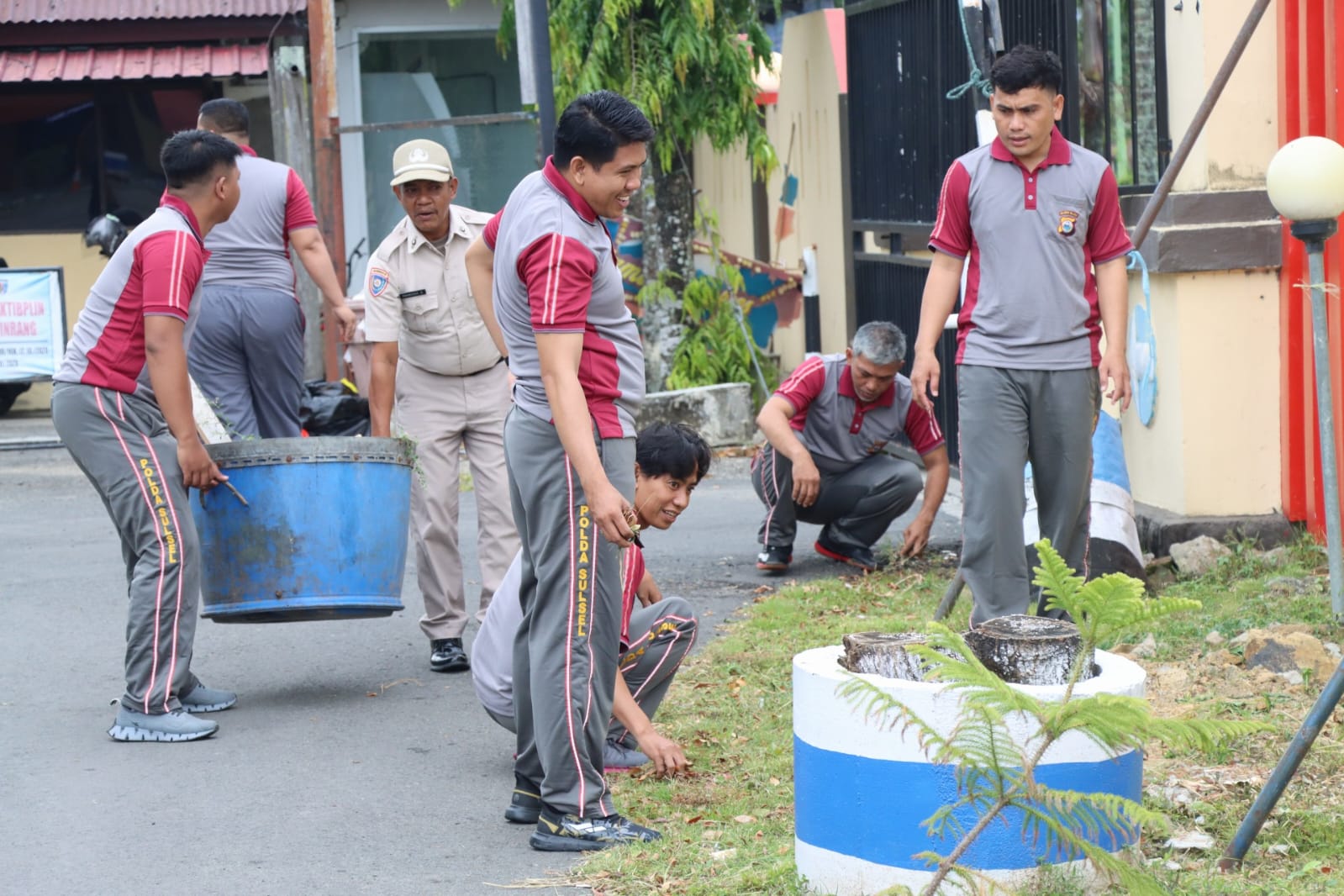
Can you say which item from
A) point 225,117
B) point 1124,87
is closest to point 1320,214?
point 1124,87

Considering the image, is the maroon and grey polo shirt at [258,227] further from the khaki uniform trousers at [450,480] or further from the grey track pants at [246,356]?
the khaki uniform trousers at [450,480]

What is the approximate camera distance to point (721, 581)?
793cm

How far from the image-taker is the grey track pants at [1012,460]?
552 centimetres

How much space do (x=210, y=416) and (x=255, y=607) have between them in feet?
3.06

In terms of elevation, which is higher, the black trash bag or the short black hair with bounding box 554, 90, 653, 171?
the short black hair with bounding box 554, 90, 653, 171

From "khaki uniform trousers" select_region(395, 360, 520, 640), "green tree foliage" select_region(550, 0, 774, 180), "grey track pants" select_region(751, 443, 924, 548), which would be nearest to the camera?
"khaki uniform trousers" select_region(395, 360, 520, 640)

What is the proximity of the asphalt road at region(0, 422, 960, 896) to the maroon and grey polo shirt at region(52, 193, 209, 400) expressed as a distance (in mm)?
1222

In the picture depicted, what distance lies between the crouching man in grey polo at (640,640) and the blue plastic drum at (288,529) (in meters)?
0.92

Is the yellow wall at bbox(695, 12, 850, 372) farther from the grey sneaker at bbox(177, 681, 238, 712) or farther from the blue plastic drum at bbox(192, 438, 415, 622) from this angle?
the grey sneaker at bbox(177, 681, 238, 712)

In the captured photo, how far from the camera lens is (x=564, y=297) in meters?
4.08

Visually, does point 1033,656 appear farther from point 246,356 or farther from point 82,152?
point 82,152

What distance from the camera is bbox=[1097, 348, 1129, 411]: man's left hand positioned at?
547 centimetres

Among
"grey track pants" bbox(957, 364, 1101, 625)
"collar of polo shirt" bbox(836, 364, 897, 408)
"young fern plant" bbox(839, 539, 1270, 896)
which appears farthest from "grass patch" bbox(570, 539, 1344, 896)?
"collar of polo shirt" bbox(836, 364, 897, 408)

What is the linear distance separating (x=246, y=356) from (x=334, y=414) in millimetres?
3259
